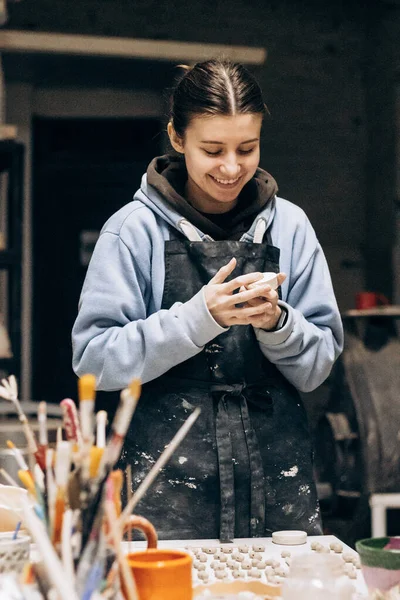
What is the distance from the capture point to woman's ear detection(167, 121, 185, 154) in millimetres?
1948

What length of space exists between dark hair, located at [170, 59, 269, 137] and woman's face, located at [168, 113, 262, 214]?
21 mm

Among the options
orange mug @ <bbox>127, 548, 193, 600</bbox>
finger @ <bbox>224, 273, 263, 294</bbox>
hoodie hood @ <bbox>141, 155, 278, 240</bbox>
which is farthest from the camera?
hoodie hood @ <bbox>141, 155, 278, 240</bbox>

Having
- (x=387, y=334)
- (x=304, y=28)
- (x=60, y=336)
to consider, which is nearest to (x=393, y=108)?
(x=304, y=28)

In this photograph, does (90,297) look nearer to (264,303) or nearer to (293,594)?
(264,303)

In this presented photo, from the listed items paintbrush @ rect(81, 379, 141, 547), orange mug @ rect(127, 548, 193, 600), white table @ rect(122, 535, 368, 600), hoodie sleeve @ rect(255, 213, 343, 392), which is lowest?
white table @ rect(122, 535, 368, 600)

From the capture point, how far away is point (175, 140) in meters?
1.96

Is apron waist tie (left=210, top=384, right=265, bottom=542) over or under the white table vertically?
over

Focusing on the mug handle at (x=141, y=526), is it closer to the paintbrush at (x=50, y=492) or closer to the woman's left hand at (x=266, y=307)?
the paintbrush at (x=50, y=492)

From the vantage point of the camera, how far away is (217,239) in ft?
6.35

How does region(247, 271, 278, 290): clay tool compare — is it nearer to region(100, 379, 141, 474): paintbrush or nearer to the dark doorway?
region(100, 379, 141, 474): paintbrush

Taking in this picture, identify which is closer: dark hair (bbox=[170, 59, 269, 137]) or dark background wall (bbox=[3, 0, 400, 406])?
dark hair (bbox=[170, 59, 269, 137])

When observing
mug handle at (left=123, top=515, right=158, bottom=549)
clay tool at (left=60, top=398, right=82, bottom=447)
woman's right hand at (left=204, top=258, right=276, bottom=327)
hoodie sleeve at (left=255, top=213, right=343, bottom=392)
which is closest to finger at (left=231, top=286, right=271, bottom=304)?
woman's right hand at (left=204, top=258, right=276, bottom=327)

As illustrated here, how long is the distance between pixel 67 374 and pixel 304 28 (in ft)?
8.91

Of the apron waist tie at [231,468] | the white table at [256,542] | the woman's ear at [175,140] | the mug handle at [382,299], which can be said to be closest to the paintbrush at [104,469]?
the white table at [256,542]
